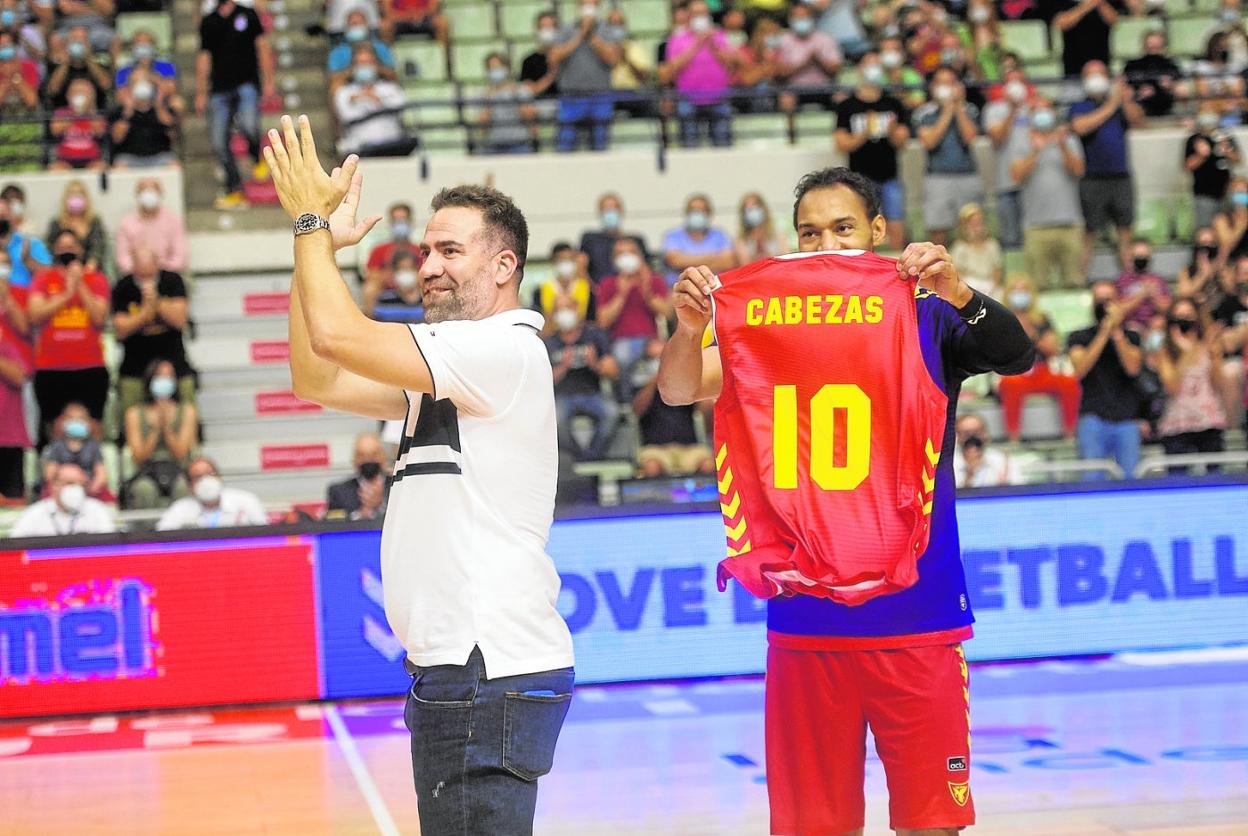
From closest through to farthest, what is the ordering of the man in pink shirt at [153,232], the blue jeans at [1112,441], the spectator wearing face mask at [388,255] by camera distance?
the blue jeans at [1112,441], the spectator wearing face mask at [388,255], the man in pink shirt at [153,232]

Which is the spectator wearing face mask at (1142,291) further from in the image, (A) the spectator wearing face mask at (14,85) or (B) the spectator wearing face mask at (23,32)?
(B) the spectator wearing face mask at (23,32)

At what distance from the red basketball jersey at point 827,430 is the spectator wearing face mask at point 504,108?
12.5 metres

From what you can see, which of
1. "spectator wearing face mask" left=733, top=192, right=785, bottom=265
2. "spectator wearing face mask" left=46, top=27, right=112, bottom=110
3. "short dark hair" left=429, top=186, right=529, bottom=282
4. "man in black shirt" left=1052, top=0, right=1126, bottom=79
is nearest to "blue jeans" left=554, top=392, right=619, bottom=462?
"spectator wearing face mask" left=733, top=192, right=785, bottom=265

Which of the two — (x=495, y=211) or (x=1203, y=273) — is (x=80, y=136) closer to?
(x=1203, y=273)

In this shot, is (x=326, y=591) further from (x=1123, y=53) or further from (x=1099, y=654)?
(x=1123, y=53)

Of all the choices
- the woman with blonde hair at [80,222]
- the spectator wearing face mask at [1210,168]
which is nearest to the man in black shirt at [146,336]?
→ the woman with blonde hair at [80,222]

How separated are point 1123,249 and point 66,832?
12.0 meters

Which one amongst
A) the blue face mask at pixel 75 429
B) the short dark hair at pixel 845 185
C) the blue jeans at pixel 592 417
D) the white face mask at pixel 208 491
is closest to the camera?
the short dark hair at pixel 845 185

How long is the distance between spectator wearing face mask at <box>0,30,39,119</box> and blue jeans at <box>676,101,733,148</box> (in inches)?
255

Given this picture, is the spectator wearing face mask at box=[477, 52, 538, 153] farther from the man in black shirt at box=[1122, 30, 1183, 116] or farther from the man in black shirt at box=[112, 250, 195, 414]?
the man in black shirt at box=[1122, 30, 1183, 116]

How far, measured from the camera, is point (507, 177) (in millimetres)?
17406

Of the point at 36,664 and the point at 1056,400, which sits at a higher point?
the point at 1056,400

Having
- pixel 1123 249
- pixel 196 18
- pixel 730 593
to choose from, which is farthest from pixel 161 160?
pixel 1123 249

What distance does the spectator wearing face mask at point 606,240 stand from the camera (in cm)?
1546
